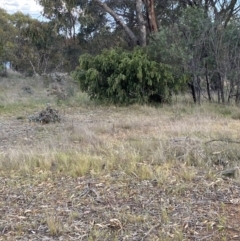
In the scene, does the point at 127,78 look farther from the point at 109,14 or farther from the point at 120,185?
the point at 120,185

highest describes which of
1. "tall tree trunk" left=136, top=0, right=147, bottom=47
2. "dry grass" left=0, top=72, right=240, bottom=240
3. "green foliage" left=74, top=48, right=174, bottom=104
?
"tall tree trunk" left=136, top=0, right=147, bottom=47

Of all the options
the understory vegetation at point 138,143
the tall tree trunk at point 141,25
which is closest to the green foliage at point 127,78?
the understory vegetation at point 138,143

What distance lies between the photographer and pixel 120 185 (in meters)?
4.49

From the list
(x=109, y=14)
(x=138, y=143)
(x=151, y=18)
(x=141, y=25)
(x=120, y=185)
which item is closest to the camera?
(x=120, y=185)

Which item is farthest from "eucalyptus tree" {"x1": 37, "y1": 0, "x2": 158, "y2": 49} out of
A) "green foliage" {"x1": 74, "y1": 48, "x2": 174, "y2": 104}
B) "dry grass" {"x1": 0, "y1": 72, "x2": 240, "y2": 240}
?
"dry grass" {"x1": 0, "y1": 72, "x2": 240, "y2": 240}

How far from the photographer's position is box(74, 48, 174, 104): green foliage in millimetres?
12609

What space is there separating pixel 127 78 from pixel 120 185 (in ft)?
28.8

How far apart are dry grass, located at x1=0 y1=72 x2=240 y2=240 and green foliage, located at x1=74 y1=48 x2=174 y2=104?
195 inches

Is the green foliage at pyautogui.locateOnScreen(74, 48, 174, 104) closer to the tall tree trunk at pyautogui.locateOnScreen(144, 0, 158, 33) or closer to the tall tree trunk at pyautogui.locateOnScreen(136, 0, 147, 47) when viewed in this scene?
the tall tree trunk at pyautogui.locateOnScreen(136, 0, 147, 47)

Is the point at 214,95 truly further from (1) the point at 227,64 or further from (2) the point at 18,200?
(2) the point at 18,200

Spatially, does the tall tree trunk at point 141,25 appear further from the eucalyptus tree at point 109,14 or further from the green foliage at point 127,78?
the green foliage at point 127,78

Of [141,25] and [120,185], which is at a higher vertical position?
[141,25]

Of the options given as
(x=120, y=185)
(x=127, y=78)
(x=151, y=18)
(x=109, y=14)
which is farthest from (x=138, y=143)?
(x=109, y=14)

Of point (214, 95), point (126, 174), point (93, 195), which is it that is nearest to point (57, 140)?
point (126, 174)
